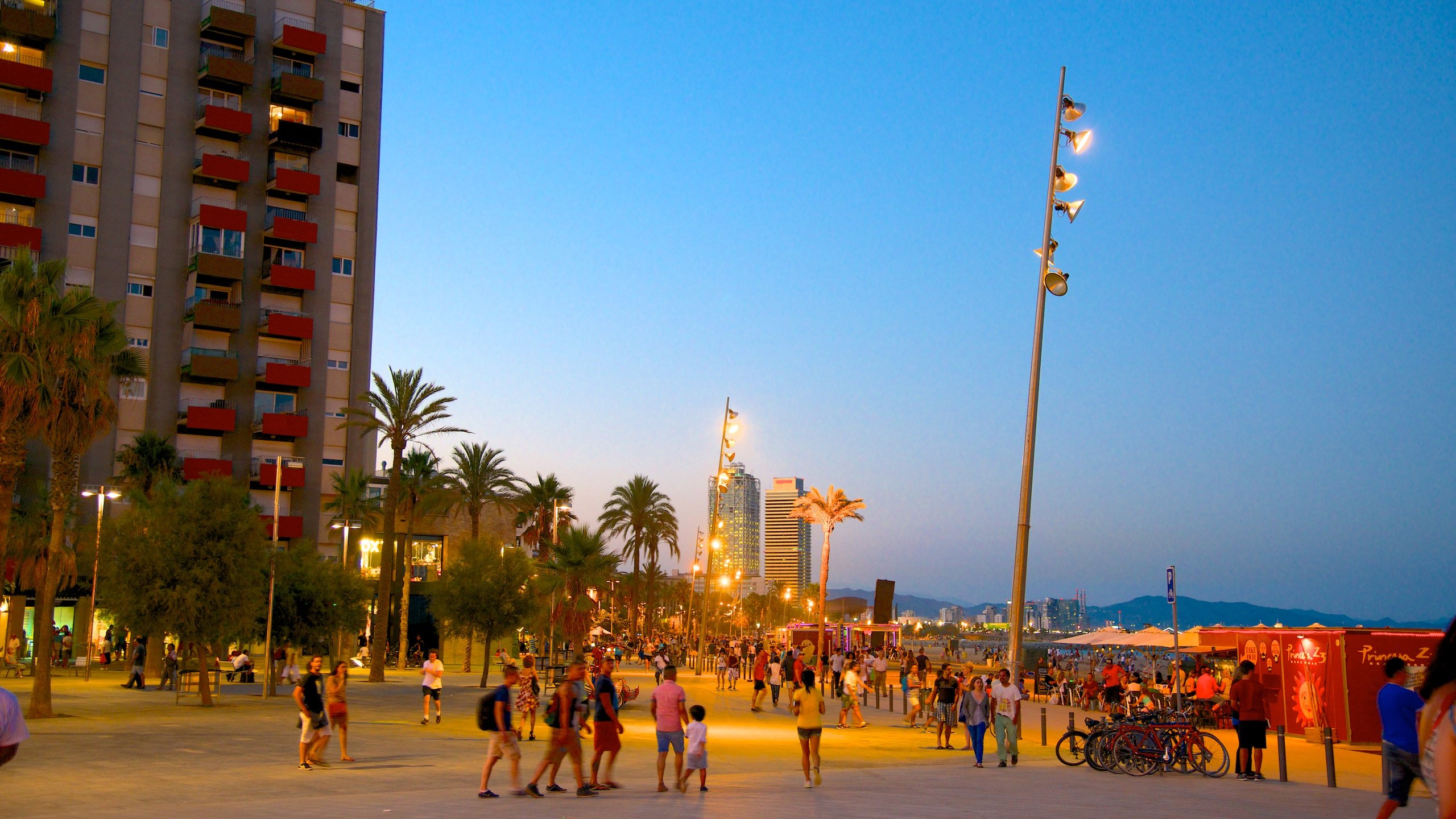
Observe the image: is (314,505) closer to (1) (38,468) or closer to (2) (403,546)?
(2) (403,546)

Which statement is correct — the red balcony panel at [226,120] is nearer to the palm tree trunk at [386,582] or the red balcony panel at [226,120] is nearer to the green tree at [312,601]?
the palm tree trunk at [386,582]

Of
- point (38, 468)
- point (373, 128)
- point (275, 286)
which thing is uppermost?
point (373, 128)

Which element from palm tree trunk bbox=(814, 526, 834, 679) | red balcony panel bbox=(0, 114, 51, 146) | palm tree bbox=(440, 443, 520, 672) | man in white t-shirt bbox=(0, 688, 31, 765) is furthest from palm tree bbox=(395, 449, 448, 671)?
man in white t-shirt bbox=(0, 688, 31, 765)

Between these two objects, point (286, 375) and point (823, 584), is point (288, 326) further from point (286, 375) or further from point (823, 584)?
point (823, 584)

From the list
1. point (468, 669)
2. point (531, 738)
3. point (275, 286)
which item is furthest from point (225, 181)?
point (531, 738)

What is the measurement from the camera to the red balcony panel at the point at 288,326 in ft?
213

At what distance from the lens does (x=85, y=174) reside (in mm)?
61719

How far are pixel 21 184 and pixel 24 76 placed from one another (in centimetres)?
567


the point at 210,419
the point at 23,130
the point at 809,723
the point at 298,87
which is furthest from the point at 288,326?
the point at 809,723

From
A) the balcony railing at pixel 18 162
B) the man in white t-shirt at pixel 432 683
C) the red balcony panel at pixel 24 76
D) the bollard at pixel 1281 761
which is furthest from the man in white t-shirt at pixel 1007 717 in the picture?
the red balcony panel at pixel 24 76

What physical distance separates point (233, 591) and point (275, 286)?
128 ft

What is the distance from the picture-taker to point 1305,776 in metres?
17.7

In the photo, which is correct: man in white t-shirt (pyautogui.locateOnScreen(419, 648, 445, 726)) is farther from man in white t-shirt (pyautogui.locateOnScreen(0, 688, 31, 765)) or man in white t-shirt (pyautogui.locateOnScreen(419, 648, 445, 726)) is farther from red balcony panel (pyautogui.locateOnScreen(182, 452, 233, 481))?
red balcony panel (pyautogui.locateOnScreen(182, 452, 233, 481))

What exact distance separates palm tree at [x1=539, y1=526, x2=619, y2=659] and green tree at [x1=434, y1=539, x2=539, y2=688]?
2.17 m
